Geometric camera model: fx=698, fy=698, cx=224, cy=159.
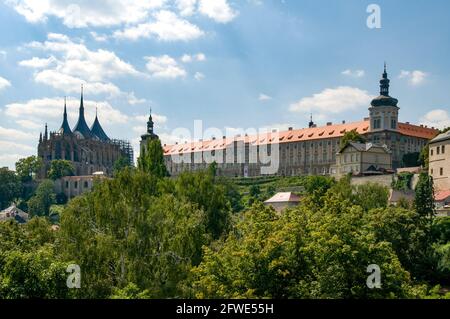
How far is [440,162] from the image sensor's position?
236ft

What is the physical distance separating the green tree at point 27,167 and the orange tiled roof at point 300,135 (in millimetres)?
27219

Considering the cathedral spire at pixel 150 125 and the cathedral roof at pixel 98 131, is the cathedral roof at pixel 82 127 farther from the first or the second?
the cathedral spire at pixel 150 125

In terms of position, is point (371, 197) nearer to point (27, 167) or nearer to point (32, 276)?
point (32, 276)

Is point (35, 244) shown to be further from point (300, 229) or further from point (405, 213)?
point (405, 213)

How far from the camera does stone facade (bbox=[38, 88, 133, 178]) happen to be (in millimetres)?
147750

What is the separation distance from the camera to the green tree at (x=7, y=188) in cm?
12744

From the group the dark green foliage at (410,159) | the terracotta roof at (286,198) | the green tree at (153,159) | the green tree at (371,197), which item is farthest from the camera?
the dark green foliage at (410,159)

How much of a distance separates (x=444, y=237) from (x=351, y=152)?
41526 mm

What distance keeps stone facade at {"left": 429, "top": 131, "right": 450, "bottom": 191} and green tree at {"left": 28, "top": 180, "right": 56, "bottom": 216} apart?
67.1 m

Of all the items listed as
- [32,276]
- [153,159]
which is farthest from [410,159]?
[32,276]

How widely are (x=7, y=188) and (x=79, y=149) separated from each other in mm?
24506

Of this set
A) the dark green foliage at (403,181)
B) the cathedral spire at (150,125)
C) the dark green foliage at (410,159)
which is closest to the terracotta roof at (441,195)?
the dark green foliage at (403,181)

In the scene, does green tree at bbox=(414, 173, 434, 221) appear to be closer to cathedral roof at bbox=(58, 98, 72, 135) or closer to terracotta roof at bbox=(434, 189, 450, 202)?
terracotta roof at bbox=(434, 189, 450, 202)
